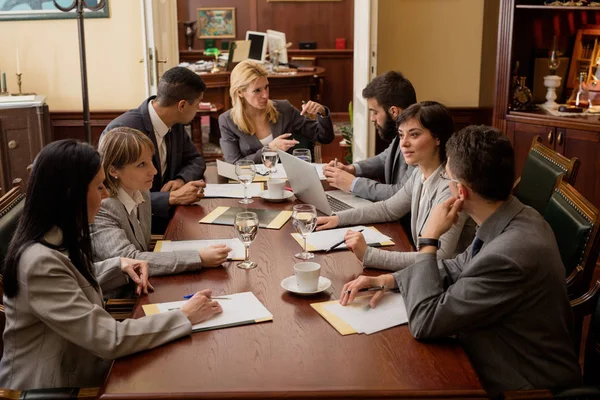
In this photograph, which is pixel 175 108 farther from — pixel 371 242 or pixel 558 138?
pixel 558 138

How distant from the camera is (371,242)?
7.80 ft

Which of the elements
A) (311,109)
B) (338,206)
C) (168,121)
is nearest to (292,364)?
(338,206)

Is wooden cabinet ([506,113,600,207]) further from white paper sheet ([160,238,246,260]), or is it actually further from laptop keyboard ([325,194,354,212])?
white paper sheet ([160,238,246,260])

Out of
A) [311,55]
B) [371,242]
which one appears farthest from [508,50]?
[311,55]

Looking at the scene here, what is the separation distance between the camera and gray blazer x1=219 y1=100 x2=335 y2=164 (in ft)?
12.9

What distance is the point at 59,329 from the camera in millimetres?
1604

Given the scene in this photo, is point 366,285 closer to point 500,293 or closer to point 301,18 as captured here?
point 500,293

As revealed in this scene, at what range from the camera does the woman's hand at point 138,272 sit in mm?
1972

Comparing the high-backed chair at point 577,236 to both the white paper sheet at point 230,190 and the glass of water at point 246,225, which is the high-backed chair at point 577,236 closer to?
the glass of water at point 246,225

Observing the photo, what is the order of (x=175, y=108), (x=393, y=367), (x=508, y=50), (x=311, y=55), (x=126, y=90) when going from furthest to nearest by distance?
1. (x=311, y=55)
2. (x=126, y=90)
3. (x=508, y=50)
4. (x=175, y=108)
5. (x=393, y=367)

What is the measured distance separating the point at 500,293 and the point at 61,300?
999 mm

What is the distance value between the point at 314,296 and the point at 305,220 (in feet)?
1.01

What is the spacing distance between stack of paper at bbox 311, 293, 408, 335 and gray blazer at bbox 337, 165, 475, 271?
0.74 ft

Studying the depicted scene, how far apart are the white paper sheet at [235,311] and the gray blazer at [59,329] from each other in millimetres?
82
